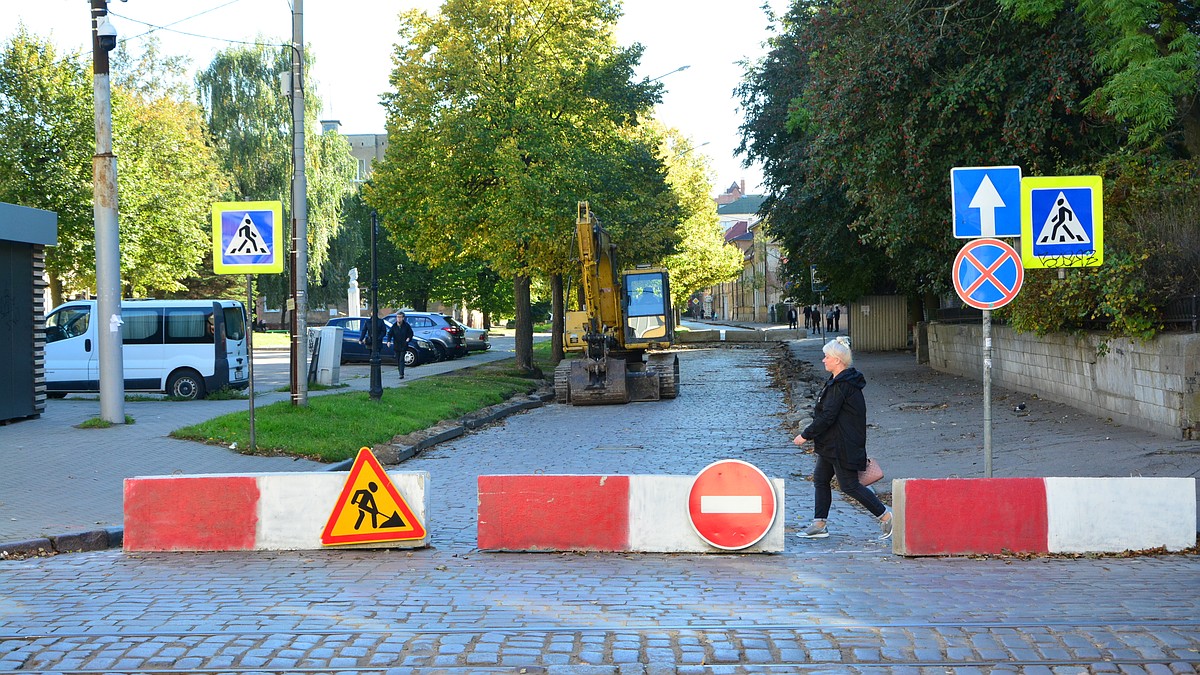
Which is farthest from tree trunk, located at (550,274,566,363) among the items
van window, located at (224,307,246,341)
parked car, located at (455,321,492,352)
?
van window, located at (224,307,246,341)

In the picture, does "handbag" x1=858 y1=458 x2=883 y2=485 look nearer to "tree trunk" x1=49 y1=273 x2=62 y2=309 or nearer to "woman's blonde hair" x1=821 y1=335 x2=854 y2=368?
"woman's blonde hair" x1=821 y1=335 x2=854 y2=368

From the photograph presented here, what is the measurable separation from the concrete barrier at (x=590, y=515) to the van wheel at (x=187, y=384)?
1602 cm

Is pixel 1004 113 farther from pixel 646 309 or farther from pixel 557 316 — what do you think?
pixel 557 316

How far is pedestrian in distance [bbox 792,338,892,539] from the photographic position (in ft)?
29.7

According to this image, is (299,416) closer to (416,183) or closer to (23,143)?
(416,183)

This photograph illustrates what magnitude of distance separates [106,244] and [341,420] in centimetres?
423

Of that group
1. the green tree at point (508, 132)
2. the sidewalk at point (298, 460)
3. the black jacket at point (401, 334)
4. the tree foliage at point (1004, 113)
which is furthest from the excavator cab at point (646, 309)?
the sidewalk at point (298, 460)

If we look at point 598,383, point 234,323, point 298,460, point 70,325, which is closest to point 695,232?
point 598,383

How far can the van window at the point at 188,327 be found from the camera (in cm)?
2300

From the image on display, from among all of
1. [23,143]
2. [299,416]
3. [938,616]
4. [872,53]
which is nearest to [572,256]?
[872,53]

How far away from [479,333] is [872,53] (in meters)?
29.6

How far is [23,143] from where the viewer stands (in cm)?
3603

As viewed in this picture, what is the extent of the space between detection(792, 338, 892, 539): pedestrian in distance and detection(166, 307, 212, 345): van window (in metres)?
16.9

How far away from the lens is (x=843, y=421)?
29.9 feet
